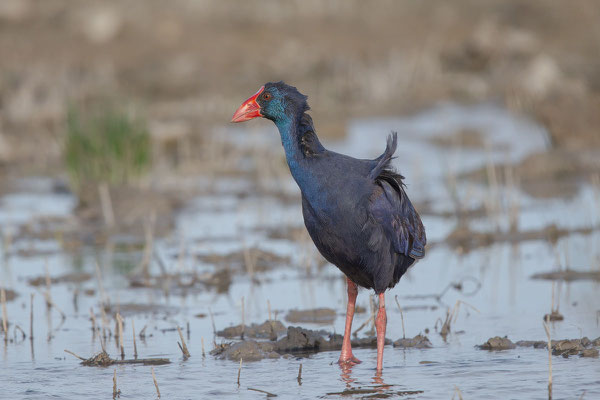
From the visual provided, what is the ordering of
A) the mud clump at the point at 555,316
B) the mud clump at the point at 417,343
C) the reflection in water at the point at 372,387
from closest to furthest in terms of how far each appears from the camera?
1. the reflection in water at the point at 372,387
2. the mud clump at the point at 417,343
3. the mud clump at the point at 555,316

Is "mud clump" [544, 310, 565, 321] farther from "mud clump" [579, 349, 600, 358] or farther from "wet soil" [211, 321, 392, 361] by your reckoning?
"wet soil" [211, 321, 392, 361]

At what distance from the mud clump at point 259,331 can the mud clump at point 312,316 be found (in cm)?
47

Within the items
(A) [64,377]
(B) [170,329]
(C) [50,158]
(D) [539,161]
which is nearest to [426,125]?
(D) [539,161]

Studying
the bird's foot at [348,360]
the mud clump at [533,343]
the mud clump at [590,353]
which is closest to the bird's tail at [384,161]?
the bird's foot at [348,360]

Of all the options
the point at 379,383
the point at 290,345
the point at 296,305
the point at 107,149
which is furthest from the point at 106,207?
the point at 379,383

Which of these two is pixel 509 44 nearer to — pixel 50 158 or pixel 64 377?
pixel 50 158

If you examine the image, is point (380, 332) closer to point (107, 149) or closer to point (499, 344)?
point (499, 344)

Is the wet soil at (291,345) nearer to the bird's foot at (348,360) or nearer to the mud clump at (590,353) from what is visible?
the bird's foot at (348,360)

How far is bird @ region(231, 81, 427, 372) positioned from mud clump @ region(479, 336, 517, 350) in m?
0.77

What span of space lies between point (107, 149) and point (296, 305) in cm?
567

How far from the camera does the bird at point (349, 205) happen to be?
660 cm

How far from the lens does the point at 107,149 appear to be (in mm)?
13641

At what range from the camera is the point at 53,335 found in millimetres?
7949

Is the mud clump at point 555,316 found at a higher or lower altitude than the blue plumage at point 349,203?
lower
